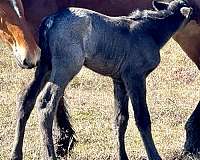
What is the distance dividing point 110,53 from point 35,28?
1.06 meters

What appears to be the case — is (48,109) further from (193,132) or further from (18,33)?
(193,132)

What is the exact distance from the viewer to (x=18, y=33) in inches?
220

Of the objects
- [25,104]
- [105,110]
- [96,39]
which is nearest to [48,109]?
[25,104]

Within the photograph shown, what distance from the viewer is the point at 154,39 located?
18.7 ft

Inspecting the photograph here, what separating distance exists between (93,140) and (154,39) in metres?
1.67

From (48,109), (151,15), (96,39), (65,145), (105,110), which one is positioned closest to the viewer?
(48,109)

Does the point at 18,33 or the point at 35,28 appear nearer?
the point at 18,33

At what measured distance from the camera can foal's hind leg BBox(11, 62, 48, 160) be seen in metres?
→ 5.37

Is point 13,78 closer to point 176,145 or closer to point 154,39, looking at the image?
point 176,145

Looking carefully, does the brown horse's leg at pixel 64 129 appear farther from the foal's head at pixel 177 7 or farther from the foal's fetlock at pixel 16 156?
the foal's head at pixel 177 7

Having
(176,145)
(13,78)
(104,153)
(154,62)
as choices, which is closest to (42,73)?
(154,62)

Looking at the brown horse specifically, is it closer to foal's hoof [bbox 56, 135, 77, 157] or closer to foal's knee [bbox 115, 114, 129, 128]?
foal's hoof [bbox 56, 135, 77, 157]

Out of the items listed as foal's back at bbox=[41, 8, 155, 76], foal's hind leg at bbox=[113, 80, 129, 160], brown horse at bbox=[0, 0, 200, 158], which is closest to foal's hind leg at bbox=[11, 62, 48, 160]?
brown horse at bbox=[0, 0, 200, 158]

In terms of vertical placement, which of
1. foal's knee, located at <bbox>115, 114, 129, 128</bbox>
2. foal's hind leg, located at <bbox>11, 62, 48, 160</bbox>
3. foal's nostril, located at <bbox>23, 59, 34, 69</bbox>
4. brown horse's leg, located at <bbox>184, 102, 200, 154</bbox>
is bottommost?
brown horse's leg, located at <bbox>184, 102, 200, 154</bbox>
